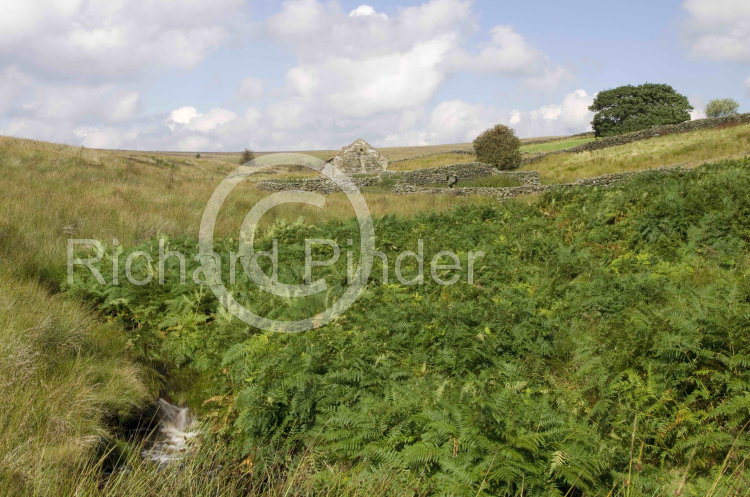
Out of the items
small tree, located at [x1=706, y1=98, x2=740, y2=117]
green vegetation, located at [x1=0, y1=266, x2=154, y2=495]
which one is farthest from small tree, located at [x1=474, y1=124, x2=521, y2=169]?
small tree, located at [x1=706, y1=98, x2=740, y2=117]

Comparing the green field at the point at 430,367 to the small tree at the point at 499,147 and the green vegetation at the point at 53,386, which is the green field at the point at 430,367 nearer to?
the green vegetation at the point at 53,386

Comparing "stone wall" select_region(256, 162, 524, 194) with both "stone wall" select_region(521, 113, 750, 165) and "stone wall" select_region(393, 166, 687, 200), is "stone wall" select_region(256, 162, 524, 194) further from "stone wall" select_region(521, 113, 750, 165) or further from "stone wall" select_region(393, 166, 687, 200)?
"stone wall" select_region(521, 113, 750, 165)

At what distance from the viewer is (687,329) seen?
4637 mm

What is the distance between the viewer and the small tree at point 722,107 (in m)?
82.4

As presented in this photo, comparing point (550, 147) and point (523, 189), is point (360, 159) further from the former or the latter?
point (523, 189)

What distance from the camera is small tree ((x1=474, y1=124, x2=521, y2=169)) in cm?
3441

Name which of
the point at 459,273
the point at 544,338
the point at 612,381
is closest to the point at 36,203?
the point at 459,273

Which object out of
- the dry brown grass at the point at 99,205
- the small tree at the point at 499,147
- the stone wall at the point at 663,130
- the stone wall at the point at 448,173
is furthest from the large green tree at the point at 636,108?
the dry brown grass at the point at 99,205

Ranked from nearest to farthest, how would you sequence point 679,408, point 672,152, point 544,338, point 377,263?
1. point 679,408
2. point 544,338
3. point 377,263
4. point 672,152

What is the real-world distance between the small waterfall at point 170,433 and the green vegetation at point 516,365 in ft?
1.03

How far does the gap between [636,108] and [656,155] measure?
31795mm

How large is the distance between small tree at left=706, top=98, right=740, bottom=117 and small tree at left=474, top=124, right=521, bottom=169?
69000 millimetres

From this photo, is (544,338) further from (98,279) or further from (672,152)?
(672,152)

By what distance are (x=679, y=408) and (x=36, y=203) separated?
1348 centimetres
